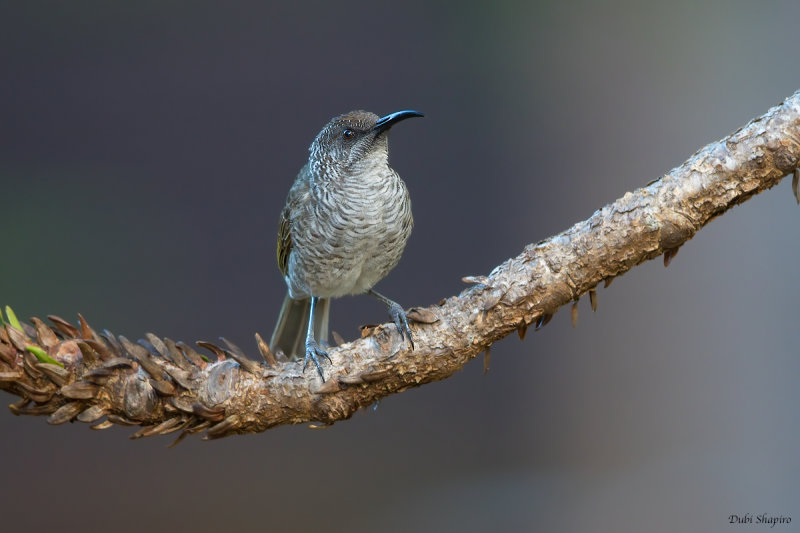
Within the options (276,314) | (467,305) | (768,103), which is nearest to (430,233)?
(276,314)

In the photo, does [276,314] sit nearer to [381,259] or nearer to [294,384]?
[381,259]

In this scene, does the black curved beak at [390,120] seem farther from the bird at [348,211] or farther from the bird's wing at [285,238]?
the bird's wing at [285,238]

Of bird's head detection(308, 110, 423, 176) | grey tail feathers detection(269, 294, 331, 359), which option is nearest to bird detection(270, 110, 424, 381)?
bird's head detection(308, 110, 423, 176)

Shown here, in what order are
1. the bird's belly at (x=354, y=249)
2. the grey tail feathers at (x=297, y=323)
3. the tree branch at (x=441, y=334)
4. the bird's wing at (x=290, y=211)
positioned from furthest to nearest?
the grey tail feathers at (x=297, y=323)
the bird's wing at (x=290, y=211)
the bird's belly at (x=354, y=249)
the tree branch at (x=441, y=334)

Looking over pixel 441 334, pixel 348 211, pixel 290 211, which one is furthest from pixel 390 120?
pixel 441 334

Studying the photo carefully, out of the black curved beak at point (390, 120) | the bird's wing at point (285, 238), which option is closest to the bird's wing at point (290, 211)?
the bird's wing at point (285, 238)

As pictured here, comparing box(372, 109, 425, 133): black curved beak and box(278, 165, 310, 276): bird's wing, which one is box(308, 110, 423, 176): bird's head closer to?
box(372, 109, 425, 133): black curved beak

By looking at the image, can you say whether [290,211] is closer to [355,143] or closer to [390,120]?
[355,143]
